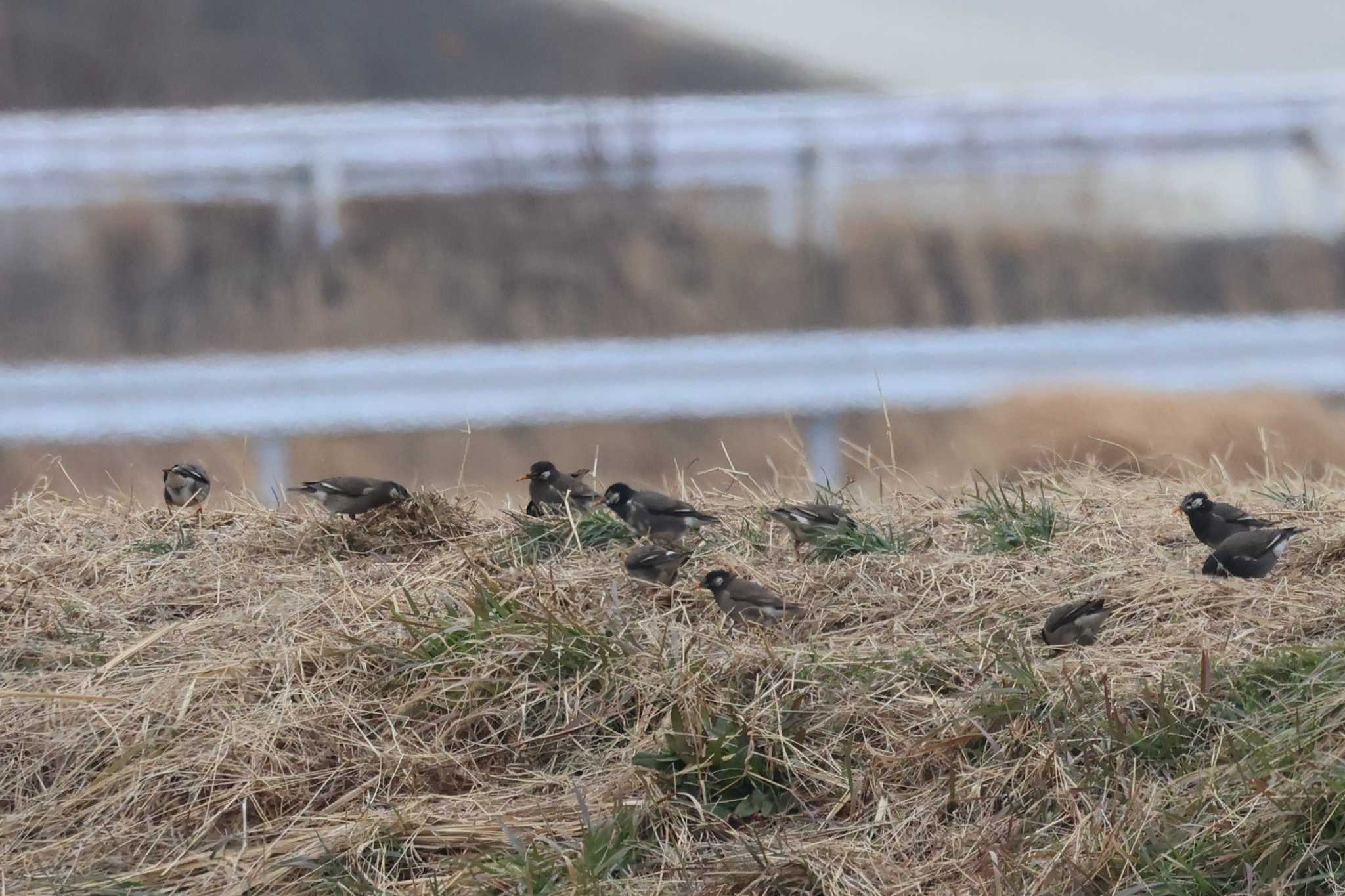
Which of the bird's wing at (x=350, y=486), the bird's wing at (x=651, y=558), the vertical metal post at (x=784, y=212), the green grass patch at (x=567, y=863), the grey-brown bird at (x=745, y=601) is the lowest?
the green grass patch at (x=567, y=863)

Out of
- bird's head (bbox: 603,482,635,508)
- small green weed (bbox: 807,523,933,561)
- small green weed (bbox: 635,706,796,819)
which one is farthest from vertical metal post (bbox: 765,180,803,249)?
small green weed (bbox: 635,706,796,819)

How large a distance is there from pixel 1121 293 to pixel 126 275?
16.4ft

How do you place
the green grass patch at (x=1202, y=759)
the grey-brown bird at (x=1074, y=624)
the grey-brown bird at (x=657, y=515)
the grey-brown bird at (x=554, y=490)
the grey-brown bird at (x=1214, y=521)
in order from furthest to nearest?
the grey-brown bird at (x=554, y=490)
the grey-brown bird at (x=657, y=515)
the grey-brown bird at (x=1214, y=521)
the grey-brown bird at (x=1074, y=624)
the green grass patch at (x=1202, y=759)

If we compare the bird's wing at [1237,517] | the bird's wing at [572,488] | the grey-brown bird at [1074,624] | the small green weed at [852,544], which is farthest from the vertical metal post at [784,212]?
the grey-brown bird at [1074,624]

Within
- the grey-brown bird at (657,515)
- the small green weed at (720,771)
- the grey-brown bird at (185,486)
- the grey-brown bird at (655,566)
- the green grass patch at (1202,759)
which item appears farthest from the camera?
the grey-brown bird at (185,486)

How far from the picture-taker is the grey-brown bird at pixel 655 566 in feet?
12.7

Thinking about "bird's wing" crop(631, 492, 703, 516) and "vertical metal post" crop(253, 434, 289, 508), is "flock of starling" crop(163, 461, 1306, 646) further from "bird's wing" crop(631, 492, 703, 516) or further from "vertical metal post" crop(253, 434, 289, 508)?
"vertical metal post" crop(253, 434, 289, 508)

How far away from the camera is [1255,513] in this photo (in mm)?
4789

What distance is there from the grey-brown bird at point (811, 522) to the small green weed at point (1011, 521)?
456 millimetres

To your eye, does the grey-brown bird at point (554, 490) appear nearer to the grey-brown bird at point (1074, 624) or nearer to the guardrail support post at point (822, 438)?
the grey-brown bird at point (1074, 624)

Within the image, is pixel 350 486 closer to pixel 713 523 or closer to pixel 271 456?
pixel 713 523

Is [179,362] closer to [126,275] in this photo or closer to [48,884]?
[126,275]

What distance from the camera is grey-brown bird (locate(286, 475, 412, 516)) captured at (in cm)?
445

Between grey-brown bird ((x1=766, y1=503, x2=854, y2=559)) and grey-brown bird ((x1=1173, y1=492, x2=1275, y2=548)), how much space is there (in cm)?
107
